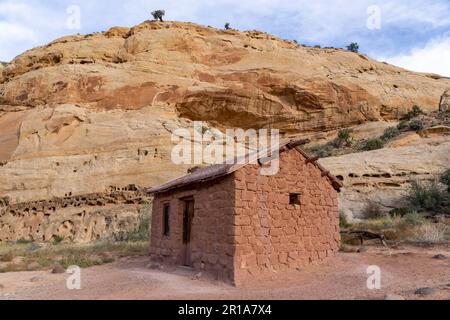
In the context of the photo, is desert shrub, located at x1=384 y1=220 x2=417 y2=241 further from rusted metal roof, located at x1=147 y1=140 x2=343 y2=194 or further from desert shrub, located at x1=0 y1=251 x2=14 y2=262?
desert shrub, located at x1=0 y1=251 x2=14 y2=262

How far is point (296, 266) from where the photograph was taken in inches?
402

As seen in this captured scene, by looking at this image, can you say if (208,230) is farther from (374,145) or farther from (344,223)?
(374,145)

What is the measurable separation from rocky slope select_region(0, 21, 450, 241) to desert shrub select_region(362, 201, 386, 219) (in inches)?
416

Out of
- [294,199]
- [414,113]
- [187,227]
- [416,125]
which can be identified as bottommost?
[187,227]

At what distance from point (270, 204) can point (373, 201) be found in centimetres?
1118

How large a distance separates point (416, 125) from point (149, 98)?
1911 cm

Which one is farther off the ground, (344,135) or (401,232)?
(344,135)

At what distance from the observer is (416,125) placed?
29.3 meters

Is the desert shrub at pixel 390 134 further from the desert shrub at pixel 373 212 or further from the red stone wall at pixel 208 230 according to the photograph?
the red stone wall at pixel 208 230

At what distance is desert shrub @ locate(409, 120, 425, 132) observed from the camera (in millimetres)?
28614

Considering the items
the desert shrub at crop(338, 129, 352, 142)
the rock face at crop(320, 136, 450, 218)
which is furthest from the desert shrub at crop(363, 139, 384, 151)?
the rock face at crop(320, 136, 450, 218)

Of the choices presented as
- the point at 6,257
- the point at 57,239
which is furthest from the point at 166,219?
the point at 57,239

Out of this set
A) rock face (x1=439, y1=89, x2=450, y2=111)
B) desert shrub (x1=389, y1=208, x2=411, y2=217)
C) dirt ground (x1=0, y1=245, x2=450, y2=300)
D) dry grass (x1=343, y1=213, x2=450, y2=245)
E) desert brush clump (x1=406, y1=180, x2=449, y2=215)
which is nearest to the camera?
dirt ground (x1=0, y1=245, x2=450, y2=300)

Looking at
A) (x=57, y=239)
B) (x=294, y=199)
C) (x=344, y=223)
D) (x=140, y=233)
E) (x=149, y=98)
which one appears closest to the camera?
(x=294, y=199)
